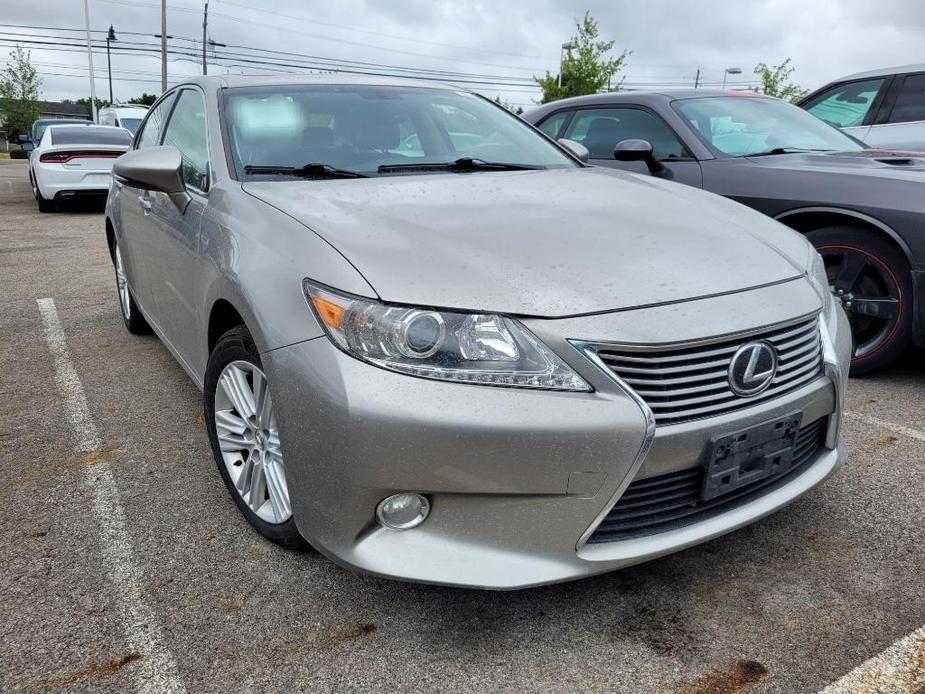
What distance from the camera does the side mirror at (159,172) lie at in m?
2.60

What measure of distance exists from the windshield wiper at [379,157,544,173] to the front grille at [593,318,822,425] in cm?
133

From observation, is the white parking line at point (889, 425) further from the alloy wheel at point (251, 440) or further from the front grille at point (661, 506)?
the alloy wheel at point (251, 440)

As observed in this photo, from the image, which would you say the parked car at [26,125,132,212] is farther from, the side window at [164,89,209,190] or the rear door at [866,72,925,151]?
the rear door at [866,72,925,151]

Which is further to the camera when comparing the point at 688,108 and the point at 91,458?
the point at 688,108

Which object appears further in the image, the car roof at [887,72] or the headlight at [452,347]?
the car roof at [887,72]

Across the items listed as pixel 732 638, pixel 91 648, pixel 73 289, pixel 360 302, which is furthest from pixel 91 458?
pixel 73 289

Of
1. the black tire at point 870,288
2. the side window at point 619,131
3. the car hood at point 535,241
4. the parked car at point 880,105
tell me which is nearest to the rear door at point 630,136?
the side window at point 619,131

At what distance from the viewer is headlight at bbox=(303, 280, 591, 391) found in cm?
169

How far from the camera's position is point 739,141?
4449mm

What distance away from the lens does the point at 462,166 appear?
9.41 ft

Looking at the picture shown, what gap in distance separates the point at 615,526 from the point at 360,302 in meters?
0.81

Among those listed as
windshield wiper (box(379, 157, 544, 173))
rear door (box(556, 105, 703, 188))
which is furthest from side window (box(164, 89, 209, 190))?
rear door (box(556, 105, 703, 188))

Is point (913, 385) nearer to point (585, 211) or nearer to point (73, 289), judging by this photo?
point (585, 211)

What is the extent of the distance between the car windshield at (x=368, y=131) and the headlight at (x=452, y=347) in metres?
1.07
